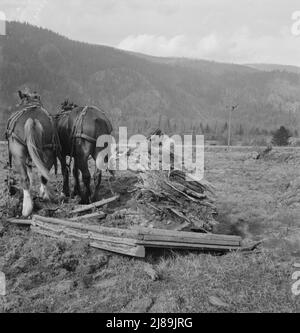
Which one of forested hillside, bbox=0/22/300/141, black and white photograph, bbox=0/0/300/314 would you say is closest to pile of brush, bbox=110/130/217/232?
black and white photograph, bbox=0/0/300/314

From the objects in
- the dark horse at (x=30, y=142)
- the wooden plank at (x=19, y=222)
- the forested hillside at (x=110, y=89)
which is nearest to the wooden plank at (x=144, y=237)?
the wooden plank at (x=19, y=222)

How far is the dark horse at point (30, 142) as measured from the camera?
309 inches

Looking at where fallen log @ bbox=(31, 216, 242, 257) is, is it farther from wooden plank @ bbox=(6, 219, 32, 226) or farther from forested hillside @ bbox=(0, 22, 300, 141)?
forested hillside @ bbox=(0, 22, 300, 141)

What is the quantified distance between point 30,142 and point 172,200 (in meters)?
2.87

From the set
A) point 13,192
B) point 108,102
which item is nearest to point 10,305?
point 13,192

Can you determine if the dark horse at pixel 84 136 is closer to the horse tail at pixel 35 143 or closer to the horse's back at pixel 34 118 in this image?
the horse's back at pixel 34 118

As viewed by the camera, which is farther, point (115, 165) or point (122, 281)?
point (115, 165)

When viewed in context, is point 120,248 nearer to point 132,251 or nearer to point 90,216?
point 132,251

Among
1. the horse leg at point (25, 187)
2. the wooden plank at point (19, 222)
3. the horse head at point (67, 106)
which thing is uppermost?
the horse head at point (67, 106)

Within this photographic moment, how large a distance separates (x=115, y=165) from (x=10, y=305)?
4.75 metres

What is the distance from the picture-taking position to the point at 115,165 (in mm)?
9312

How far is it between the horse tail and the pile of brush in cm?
182

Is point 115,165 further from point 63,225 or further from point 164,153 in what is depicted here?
point 63,225
